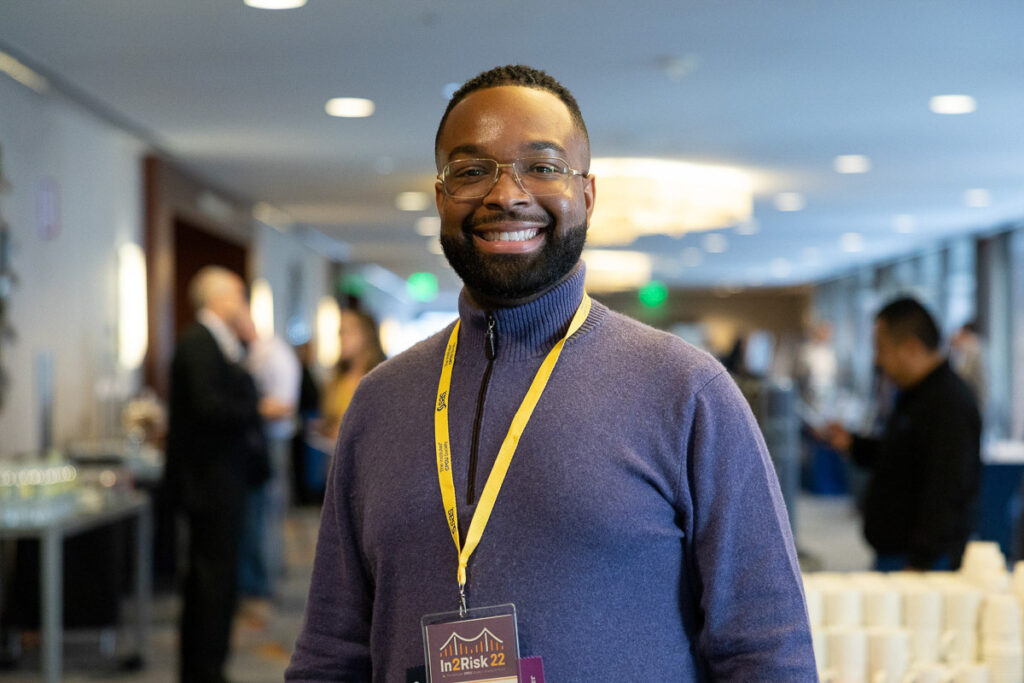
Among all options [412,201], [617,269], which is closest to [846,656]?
[412,201]

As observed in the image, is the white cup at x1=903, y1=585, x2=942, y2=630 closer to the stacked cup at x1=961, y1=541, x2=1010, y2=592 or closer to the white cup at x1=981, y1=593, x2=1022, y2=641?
the white cup at x1=981, y1=593, x2=1022, y2=641

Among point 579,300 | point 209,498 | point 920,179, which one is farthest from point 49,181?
point 920,179

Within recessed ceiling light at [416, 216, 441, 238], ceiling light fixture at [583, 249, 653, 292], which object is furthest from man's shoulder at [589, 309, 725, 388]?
ceiling light fixture at [583, 249, 653, 292]

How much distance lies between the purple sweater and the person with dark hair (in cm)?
227

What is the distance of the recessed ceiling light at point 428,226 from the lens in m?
12.1

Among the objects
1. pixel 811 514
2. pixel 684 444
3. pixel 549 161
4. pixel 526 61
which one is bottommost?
pixel 811 514

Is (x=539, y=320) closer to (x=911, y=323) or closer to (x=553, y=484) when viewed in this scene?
(x=553, y=484)

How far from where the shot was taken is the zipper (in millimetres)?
1337

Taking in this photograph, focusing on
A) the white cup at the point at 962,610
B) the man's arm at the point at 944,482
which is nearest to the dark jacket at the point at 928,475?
the man's arm at the point at 944,482

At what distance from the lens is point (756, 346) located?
20359 mm

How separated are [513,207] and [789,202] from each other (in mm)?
10269

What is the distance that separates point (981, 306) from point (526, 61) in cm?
957

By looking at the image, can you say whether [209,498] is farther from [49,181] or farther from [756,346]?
[756,346]

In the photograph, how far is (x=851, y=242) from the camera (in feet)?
49.5
